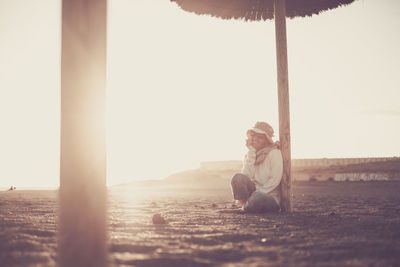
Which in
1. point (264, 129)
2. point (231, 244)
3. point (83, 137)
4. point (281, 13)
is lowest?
point (231, 244)

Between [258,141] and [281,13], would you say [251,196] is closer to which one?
[258,141]

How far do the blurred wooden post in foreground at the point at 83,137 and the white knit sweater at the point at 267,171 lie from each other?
12.1ft

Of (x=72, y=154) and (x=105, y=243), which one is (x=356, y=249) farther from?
(x=72, y=154)

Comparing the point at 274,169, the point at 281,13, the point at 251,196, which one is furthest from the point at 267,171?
the point at 281,13

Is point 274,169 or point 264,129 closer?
point 274,169

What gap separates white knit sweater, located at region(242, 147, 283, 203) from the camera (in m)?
5.09

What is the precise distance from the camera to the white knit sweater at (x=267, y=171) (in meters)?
5.09

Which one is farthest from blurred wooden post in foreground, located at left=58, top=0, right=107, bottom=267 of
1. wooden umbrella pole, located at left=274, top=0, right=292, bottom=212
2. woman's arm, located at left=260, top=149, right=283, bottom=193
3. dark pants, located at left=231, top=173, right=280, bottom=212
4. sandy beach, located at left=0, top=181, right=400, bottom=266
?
wooden umbrella pole, located at left=274, top=0, right=292, bottom=212

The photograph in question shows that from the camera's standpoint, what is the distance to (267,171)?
518cm

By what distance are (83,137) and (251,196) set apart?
362 cm

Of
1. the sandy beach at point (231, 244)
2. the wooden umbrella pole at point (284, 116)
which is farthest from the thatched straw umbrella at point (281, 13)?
the sandy beach at point (231, 244)

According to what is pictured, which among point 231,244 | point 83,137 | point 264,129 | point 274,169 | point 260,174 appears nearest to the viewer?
point 83,137

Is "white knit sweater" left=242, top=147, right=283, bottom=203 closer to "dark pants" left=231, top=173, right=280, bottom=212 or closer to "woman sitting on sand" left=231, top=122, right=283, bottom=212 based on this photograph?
"woman sitting on sand" left=231, top=122, right=283, bottom=212

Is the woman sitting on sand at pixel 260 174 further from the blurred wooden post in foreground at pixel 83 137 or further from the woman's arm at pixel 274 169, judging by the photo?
the blurred wooden post in foreground at pixel 83 137
